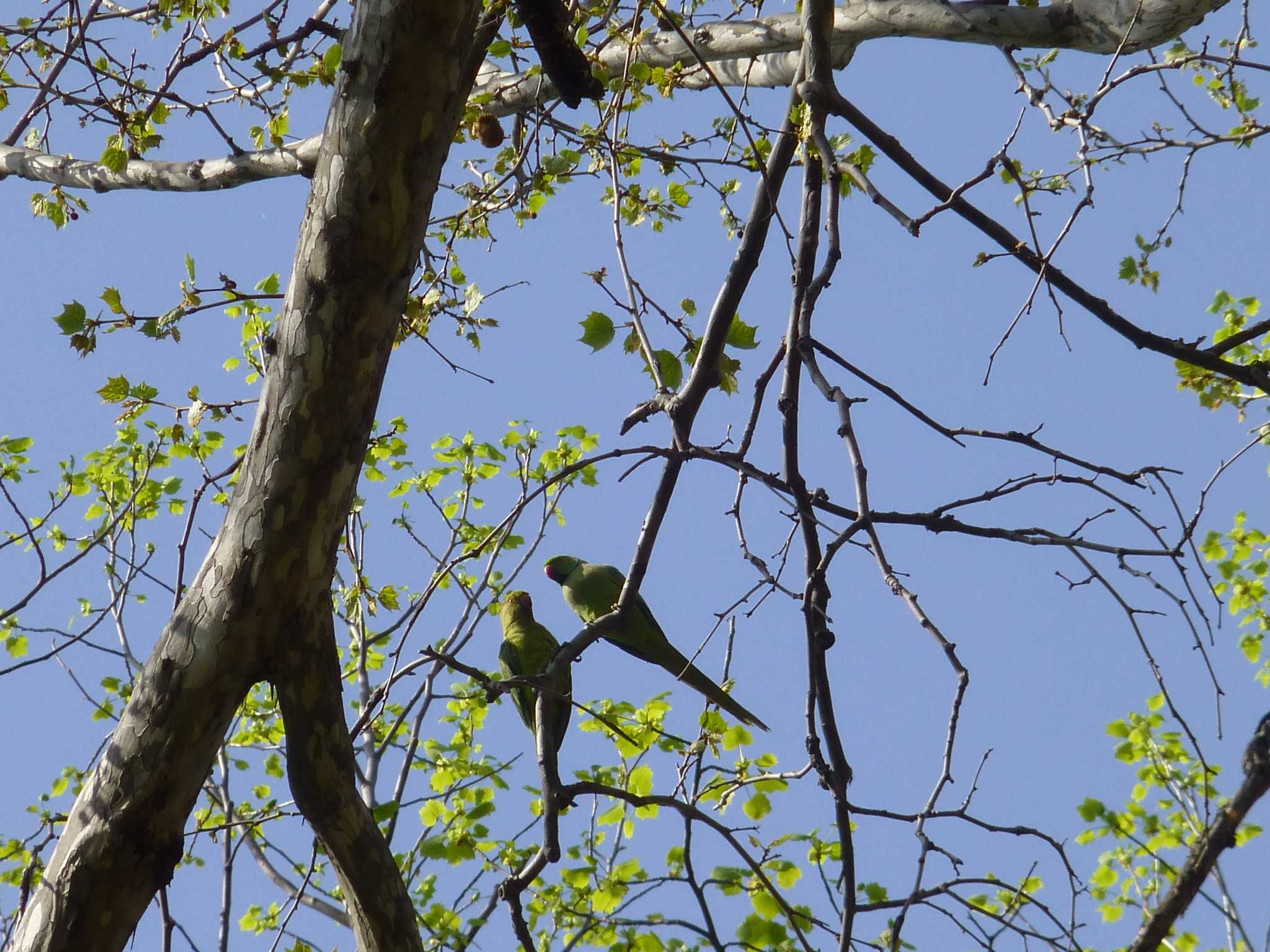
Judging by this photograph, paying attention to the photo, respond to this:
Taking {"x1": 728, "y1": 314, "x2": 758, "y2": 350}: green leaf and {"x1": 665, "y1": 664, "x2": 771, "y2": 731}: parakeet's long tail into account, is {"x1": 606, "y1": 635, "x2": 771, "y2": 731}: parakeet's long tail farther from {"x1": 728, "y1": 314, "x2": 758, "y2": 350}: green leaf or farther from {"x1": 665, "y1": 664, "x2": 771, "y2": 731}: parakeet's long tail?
{"x1": 728, "y1": 314, "x2": 758, "y2": 350}: green leaf

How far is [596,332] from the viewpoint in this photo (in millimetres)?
2990

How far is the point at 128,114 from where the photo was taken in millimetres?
4207

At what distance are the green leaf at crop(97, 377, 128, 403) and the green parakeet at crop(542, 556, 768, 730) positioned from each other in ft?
5.64

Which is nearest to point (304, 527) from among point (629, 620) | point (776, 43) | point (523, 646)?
point (629, 620)

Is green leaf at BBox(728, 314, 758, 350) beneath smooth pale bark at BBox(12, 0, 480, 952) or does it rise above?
above

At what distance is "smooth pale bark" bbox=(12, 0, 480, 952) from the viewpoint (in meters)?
1.84

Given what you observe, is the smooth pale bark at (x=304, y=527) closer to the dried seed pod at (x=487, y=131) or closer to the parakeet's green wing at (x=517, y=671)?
the dried seed pod at (x=487, y=131)

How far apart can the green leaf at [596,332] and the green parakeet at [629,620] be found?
2.45 ft

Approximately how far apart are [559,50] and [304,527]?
4.18 ft

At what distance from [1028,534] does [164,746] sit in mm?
1670

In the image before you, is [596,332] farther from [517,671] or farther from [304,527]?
[517,671]

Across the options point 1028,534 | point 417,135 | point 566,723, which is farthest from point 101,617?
point 1028,534

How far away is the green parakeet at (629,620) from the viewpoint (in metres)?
3.84

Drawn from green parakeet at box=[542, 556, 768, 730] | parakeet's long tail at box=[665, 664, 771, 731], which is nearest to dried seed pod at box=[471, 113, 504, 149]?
green parakeet at box=[542, 556, 768, 730]
